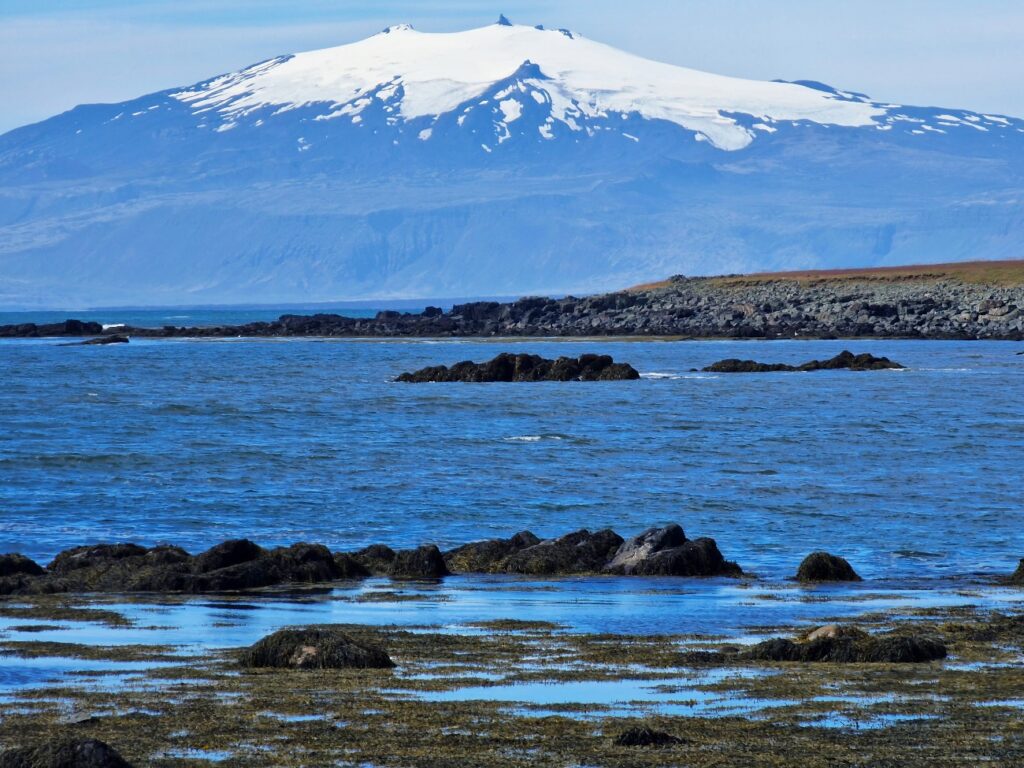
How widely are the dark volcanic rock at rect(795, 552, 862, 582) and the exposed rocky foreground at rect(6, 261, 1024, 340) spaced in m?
69.0

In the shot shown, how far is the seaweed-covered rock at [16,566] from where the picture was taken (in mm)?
20781

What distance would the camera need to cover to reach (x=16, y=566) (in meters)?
20.9

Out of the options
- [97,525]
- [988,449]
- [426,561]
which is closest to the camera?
[426,561]

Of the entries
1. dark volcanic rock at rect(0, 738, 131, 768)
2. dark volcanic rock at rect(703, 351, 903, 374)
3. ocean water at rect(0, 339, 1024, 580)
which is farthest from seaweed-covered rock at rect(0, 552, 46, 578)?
dark volcanic rock at rect(703, 351, 903, 374)

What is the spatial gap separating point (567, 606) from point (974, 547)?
7737 mm

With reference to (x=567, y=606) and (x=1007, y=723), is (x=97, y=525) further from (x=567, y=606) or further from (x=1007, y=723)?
(x=1007, y=723)

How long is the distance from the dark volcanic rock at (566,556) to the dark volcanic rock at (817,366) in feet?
153

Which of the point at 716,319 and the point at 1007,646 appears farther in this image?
the point at 716,319

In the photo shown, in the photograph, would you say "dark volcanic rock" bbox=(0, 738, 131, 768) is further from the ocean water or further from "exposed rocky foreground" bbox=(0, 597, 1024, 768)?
the ocean water

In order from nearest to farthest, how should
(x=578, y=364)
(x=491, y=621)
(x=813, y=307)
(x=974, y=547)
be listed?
(x=491, y=621)
(x=974, y=547)
(x=578, y=364)
(x=813, y=307)

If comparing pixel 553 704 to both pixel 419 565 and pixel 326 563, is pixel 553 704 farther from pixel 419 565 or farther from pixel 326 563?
pixel 419 565

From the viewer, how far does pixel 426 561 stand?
2222 cm

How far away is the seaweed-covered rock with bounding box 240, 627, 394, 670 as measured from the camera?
1524cm

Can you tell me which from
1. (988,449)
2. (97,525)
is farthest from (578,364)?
(97,525)
